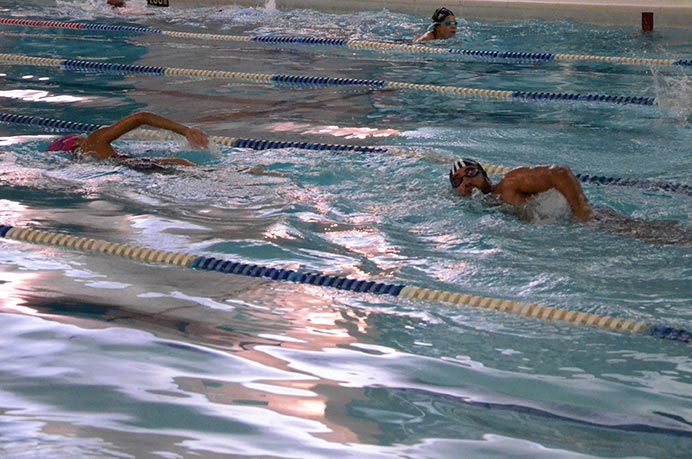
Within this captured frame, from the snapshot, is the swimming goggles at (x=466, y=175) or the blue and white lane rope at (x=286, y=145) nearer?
the swimming goggles at (x=466, y=175)

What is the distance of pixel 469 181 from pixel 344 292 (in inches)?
47.7

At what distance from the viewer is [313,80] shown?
8188mm

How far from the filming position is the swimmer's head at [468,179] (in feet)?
15.5

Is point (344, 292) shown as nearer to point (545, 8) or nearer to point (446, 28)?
point (446, 28)

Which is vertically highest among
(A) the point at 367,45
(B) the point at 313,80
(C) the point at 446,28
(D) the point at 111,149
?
(C) the point at 446,28

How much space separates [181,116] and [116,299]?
358 centimetres

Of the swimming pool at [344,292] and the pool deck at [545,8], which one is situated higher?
the pool deck at [545,8]

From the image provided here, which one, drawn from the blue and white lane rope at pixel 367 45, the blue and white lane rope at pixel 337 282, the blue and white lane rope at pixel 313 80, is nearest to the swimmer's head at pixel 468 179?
the blue and white lane rope at pixel 337 282

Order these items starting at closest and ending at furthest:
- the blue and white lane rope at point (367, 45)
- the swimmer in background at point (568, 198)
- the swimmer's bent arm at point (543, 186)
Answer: the swimmer in background at point (568, 198) < the swimmer's bent arm at point (543, 186) < the blue and white lane rope at point (367, 45)

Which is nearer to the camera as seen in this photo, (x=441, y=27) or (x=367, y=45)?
(x=441, y=27)

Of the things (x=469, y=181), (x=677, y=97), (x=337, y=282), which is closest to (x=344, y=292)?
(x=337, y=282)

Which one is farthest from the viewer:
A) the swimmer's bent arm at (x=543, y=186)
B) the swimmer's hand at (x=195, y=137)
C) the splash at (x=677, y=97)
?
the splash at (x=677, y=97)

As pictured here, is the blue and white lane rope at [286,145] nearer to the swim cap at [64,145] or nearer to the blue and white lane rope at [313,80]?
the swim cap at [64,145]

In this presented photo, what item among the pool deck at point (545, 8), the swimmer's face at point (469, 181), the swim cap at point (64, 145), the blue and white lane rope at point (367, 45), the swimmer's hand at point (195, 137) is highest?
the pool deck at point (545, 8)
